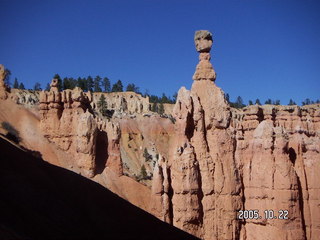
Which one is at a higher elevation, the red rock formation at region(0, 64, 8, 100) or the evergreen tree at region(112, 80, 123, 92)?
the evergreen tree at region(112, 80, 123, 92)

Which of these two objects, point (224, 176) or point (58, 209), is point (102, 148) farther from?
point (58, 209)

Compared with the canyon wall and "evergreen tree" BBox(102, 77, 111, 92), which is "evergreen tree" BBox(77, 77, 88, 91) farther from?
the canyon wall

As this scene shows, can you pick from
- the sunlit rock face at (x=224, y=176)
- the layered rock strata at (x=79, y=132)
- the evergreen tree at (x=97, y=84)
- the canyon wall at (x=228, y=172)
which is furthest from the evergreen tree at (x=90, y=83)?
the sunlit rock face at (x=224, y=176)

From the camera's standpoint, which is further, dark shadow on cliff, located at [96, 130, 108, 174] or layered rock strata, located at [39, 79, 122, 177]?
dark shadow on cliff, located at [96, 130, 108, 174]

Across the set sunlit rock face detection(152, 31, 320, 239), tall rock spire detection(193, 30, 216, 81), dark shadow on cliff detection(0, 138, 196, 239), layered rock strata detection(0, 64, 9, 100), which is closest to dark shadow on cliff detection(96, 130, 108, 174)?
layered rock strata detection(0, 64, 9, 100)

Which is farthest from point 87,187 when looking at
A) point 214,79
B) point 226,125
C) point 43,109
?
point 43,109

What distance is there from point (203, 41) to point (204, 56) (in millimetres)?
969

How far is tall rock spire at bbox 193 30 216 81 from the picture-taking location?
25906mm

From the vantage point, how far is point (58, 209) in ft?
40.3

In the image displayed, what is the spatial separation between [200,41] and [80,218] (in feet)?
55.5

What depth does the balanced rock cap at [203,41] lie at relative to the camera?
86.2ft

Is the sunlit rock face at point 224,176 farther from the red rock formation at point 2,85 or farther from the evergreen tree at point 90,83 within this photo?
the evergreen tree at point 90,83

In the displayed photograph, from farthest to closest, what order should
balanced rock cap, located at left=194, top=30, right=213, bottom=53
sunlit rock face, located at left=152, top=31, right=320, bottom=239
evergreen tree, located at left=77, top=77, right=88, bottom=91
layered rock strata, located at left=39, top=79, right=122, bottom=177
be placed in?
1. evergreen tree, located at left=77, top=77, right=88, bottom=91
2. layered rock strata, located at left=39, top=79, right=122, bottom=177
3. balanced rock cap, located at left=194, top=30, right=213, bottom=53
4. sunlit rock face, located at left=152, top=31, right=320, bottom=239

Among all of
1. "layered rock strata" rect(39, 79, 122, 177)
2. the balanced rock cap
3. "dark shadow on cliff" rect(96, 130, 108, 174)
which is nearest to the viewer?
the balanced rock cap
